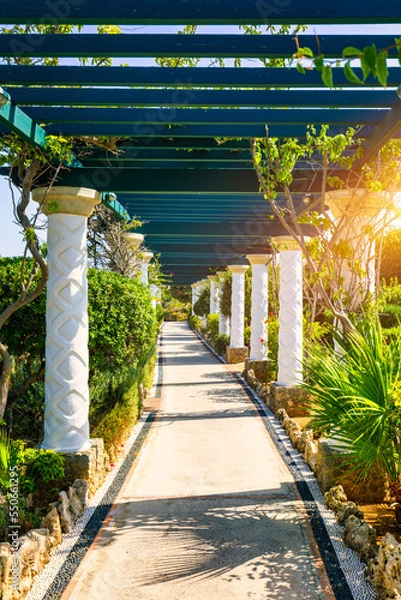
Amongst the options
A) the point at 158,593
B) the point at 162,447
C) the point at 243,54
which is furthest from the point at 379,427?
the point at 162,447

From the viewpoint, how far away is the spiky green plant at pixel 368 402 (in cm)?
420

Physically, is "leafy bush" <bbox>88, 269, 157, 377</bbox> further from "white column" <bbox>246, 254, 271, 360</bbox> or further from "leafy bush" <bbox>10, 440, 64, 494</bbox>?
"white column" <bbox>246, 254, 271, 360</bbox>

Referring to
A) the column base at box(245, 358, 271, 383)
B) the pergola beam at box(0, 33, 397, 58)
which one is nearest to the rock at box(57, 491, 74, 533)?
the pergola beam at box(0, 33, 397, 58)

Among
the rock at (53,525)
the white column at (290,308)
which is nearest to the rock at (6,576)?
the rock at (53,525)

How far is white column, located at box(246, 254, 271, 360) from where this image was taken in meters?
15.3

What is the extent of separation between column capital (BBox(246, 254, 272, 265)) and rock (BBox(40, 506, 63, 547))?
443 inches

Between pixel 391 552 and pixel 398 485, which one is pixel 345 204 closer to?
pixel 398 485

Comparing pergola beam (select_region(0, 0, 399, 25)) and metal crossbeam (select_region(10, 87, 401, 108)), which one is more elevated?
pergola beam (select_region(0, 0, 399, 25))

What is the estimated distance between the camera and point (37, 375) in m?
7.55

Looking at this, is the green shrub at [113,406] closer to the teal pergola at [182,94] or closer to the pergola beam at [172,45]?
the teal pergola at [182,94]

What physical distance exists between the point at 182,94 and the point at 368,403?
279cm

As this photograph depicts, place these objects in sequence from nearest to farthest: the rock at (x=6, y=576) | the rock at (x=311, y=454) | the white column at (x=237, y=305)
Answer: the rock at (x=6, y=576) → the rock at (x=311, y=454) → the white column at (x=237, y=305)

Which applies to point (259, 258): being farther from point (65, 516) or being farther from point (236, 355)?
point (65, 516)

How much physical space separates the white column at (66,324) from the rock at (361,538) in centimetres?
281
